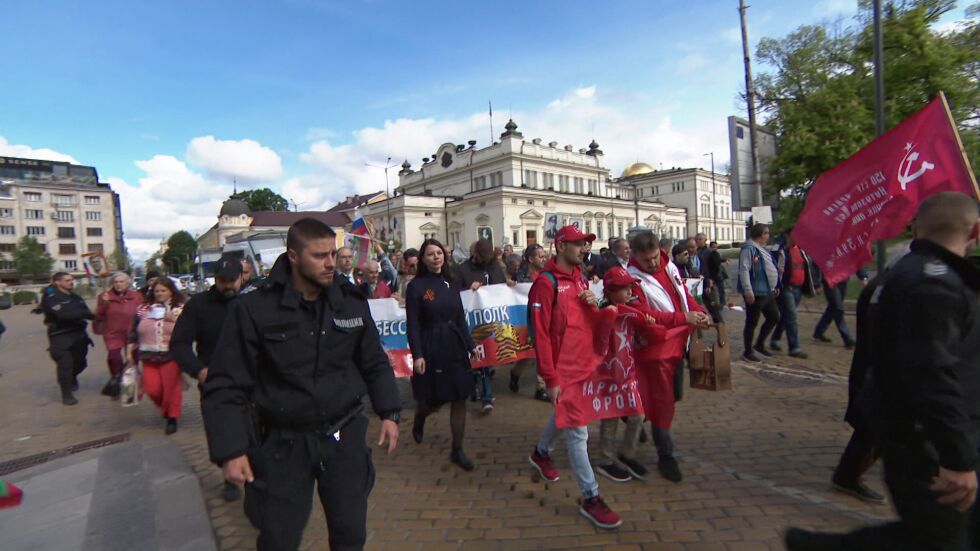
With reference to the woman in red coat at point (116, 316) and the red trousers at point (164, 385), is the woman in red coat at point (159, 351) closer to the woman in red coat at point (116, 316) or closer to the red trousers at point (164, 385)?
the red trousers at point (164, 385)

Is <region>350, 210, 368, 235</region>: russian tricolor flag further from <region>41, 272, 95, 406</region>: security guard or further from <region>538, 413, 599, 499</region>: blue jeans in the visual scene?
<region>538, 413, 599, 499</region>: blue jeans

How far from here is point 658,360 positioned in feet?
13.3

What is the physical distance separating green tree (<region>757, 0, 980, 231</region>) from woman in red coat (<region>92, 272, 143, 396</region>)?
18.2 metres

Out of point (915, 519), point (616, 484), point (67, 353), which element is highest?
point (67, 353)

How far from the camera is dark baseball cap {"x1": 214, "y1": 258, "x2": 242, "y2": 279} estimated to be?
454cm

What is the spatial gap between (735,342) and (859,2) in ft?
62.3

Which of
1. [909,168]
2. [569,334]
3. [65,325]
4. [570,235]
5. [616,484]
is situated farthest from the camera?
[65,325]

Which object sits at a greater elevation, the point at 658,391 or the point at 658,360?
the point at 658,360

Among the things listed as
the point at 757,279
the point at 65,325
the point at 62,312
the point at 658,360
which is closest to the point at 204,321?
the point at 658,360

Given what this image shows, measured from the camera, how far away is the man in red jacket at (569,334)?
3.47 m

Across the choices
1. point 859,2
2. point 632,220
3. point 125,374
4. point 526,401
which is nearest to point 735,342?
point 526,401

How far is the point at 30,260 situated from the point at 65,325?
8001 cm

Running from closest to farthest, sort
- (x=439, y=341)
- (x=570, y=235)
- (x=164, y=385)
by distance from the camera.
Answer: (x=570, y=235)
(x=439, y=341)
(x=164, y=385)

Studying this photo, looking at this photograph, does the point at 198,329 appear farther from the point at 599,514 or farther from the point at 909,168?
the point at 909,168
